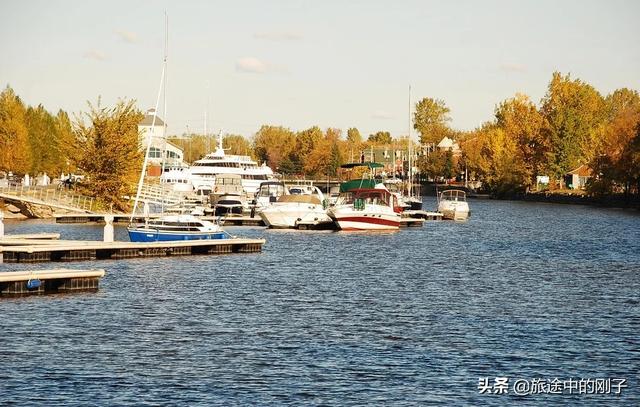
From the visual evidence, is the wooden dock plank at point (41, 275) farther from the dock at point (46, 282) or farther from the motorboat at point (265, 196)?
the motorboat at point (265, 196)

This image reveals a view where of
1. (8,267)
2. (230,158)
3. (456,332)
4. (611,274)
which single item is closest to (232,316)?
→ (456,332)

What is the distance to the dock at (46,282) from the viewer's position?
4225 centimetres

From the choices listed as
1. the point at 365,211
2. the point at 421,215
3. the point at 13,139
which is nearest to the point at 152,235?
the point at 365,211

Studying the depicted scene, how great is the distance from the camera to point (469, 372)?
1185 inches

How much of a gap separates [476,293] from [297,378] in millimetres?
20347

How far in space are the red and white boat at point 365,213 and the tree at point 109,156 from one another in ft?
60.8

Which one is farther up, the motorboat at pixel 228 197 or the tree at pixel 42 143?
the tree at pixel 42 143

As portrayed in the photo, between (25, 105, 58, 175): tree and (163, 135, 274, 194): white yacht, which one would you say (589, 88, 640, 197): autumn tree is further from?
(25, 105, 58, 175): tree

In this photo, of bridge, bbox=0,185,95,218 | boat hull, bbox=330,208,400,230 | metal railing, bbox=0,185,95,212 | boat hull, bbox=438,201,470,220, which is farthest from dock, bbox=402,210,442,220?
bridge, bbox=0,185,95,218

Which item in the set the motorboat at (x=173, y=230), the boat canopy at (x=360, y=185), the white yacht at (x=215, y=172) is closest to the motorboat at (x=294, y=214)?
the boat canopy at (x=360, y=185)

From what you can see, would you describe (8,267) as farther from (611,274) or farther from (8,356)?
(611,274)

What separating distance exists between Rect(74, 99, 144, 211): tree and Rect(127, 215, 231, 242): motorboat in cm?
2789

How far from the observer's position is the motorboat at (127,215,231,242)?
63031 millimetres

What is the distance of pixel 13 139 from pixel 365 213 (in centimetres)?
4860
